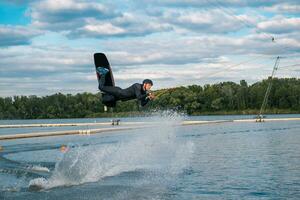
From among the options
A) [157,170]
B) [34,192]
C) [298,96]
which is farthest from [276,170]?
[298,96]

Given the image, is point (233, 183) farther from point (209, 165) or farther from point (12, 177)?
point (12, 177)

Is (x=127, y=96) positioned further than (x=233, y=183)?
No

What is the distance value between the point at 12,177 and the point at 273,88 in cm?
11696

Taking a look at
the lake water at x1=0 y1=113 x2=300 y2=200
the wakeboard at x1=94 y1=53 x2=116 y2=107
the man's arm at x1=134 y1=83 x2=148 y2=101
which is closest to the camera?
the man's arm at x1=134 y1=83 x2=148 y2=101

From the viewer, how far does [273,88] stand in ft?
433

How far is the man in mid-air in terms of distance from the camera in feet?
50.7

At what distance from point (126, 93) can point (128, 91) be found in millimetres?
92

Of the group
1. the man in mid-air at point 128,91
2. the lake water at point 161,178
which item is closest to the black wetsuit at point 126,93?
the man in mid-air at point 128,91

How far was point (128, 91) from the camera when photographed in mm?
15711

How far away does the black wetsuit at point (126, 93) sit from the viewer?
50.9ft

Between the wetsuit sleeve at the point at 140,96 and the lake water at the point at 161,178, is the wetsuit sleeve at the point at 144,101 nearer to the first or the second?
the wetsuit sleeve at the point at 140,96

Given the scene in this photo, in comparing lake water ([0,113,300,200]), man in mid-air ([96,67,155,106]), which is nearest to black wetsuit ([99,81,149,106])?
man in mid-air ([96,67,155,106])

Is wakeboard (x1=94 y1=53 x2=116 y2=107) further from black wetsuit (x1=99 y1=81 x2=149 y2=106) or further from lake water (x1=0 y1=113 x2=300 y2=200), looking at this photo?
lake water (x1=0 y1=113 x2=300 y2=200)

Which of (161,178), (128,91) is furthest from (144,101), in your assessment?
(161,178)
